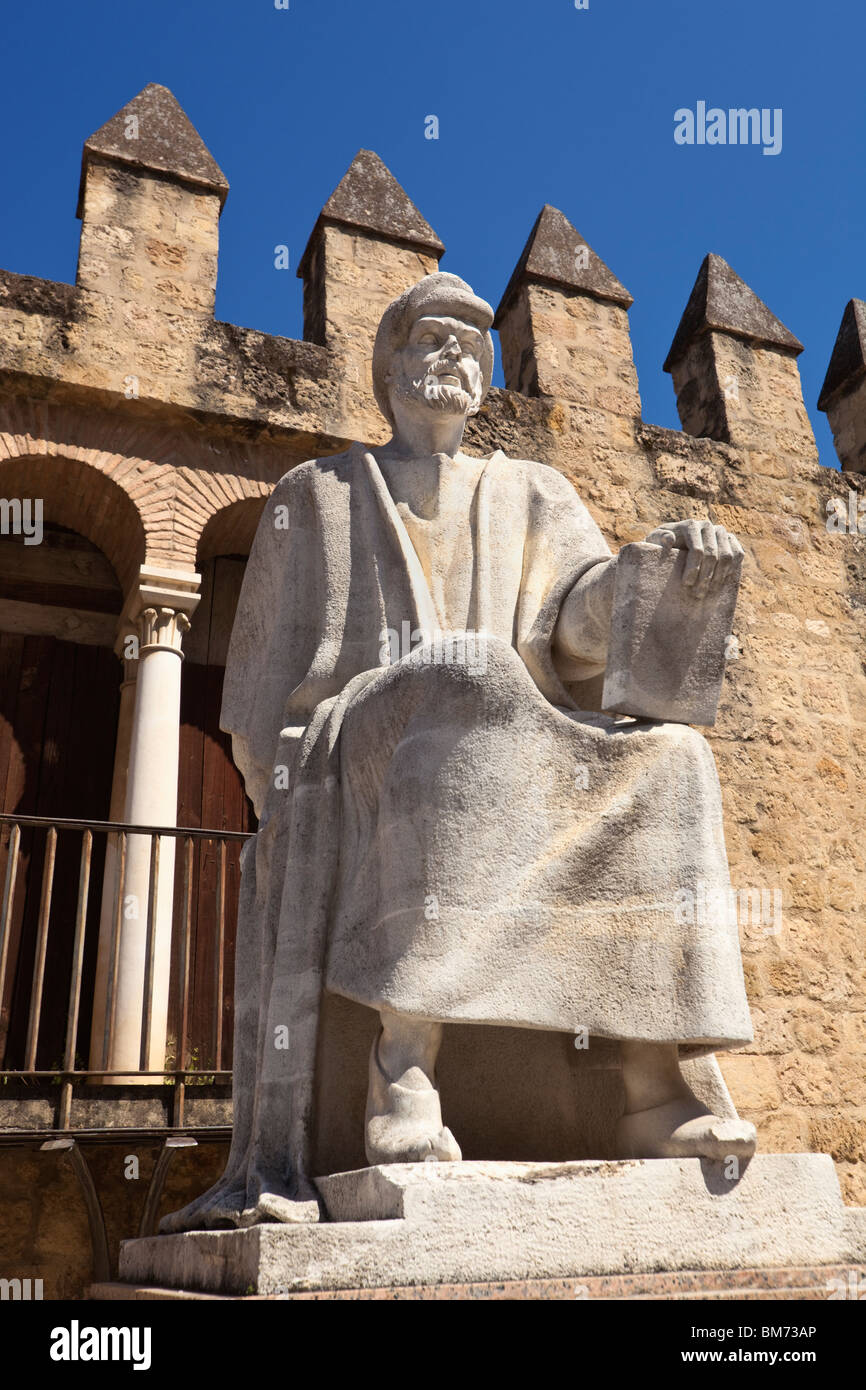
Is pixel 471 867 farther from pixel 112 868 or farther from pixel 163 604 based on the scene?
pixel 163 604

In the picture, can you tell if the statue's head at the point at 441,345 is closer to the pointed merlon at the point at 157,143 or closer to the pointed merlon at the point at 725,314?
the pointed merlon at the point at 157,143

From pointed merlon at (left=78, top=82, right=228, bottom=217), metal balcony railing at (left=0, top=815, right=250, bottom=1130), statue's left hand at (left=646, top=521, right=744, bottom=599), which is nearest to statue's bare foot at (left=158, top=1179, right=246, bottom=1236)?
statue's left hand at (left=646, top=521, right=744, bottom=599)

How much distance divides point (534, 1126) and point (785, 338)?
19.0 feet

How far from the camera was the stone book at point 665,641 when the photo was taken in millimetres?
2254

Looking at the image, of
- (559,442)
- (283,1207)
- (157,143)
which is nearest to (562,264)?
(559,442)

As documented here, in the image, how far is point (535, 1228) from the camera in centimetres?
176

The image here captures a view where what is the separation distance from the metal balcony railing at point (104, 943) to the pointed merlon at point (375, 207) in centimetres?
313

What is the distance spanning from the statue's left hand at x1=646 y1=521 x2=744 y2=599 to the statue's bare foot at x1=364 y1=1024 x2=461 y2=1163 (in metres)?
1.01

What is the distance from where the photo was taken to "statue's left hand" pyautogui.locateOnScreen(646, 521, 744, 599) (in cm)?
226

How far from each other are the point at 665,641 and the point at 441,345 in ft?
3.49

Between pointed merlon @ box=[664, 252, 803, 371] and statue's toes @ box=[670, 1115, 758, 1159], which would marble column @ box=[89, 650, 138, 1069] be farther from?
pointed merlon @ box=[664, 252, 803, 371]

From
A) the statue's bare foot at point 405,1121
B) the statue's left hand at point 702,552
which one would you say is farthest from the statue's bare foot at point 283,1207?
the statue's left hand at point 702,552

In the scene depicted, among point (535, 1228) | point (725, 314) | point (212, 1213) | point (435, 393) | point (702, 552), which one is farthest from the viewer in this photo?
point (725, 314)
